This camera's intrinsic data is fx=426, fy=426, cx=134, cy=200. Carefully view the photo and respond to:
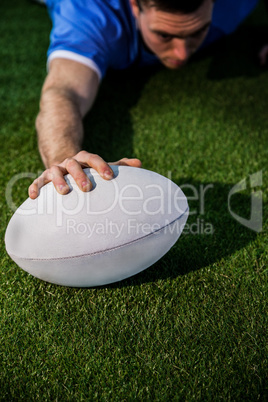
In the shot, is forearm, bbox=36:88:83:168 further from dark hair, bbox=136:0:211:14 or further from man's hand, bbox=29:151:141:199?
dark hair, bbox=136:0:211:14

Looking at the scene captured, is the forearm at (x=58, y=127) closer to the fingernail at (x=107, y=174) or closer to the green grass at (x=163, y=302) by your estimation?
the green grass at (x=163, y=302)

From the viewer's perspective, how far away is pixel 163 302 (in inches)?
51.4

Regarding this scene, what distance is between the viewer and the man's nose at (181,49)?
200cm

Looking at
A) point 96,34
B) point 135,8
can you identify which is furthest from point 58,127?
point 135,8

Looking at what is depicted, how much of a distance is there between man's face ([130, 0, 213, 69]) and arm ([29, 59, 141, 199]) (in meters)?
0.35

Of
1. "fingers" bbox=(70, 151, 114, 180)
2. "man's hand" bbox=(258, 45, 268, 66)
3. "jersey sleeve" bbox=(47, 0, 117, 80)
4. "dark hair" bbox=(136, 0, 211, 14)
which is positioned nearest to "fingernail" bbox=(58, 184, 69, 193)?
"fingers" bbox=(70, 151, 114, 180)

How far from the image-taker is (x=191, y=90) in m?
2.45

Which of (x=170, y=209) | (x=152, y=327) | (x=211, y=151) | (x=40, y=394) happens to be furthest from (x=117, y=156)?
(x=40, y=394)

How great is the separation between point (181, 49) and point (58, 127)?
2.53ft

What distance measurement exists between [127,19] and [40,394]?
177 cm

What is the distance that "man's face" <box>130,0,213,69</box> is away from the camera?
188 centimetres

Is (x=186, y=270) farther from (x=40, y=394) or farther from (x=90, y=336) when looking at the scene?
(x=40, y=394)

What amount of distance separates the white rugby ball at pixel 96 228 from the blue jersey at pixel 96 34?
0.91 meters

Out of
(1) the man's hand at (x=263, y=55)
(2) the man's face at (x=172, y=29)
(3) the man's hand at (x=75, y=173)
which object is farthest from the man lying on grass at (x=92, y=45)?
(1) the man's hand at (x=263, y=55)
